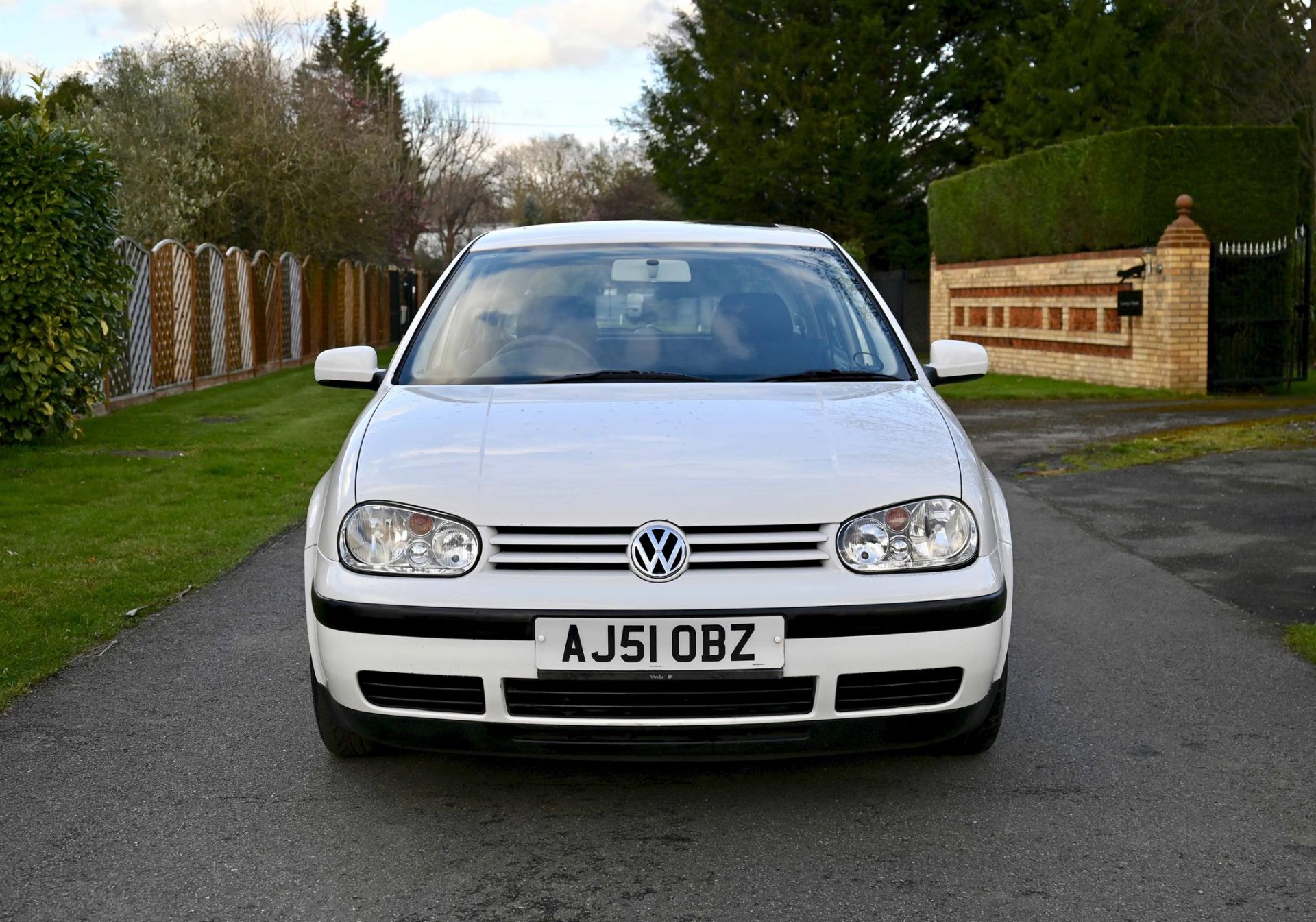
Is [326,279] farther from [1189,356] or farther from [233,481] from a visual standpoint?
[233,481]

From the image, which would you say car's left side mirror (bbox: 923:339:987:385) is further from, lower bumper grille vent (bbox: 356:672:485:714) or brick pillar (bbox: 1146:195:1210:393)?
brick pillar (bbox: 1146:195:1210:393)

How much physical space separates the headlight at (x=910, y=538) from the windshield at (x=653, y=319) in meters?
1.05

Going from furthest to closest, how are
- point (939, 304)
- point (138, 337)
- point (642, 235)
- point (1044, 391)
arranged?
point (939, 304) < point (1044, 391) < point (138, 337) < point (642, 235)

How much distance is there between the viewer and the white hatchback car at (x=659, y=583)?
11.7ft

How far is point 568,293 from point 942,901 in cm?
267

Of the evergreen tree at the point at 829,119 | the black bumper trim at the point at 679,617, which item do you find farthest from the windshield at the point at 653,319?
the evergreen tree at the point at 829,119

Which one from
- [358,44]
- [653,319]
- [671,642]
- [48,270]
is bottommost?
[671,642]

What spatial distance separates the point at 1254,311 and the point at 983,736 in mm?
16101

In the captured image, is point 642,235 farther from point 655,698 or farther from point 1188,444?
point 1188,444

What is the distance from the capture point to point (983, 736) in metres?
4.24

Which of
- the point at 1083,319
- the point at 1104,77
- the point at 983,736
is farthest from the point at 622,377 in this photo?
the point at 1104,77

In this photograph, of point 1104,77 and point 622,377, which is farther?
point 1104,77

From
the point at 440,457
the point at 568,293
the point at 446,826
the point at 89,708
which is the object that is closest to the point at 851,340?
the point at 568,293

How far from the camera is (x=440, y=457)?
3941 mm
